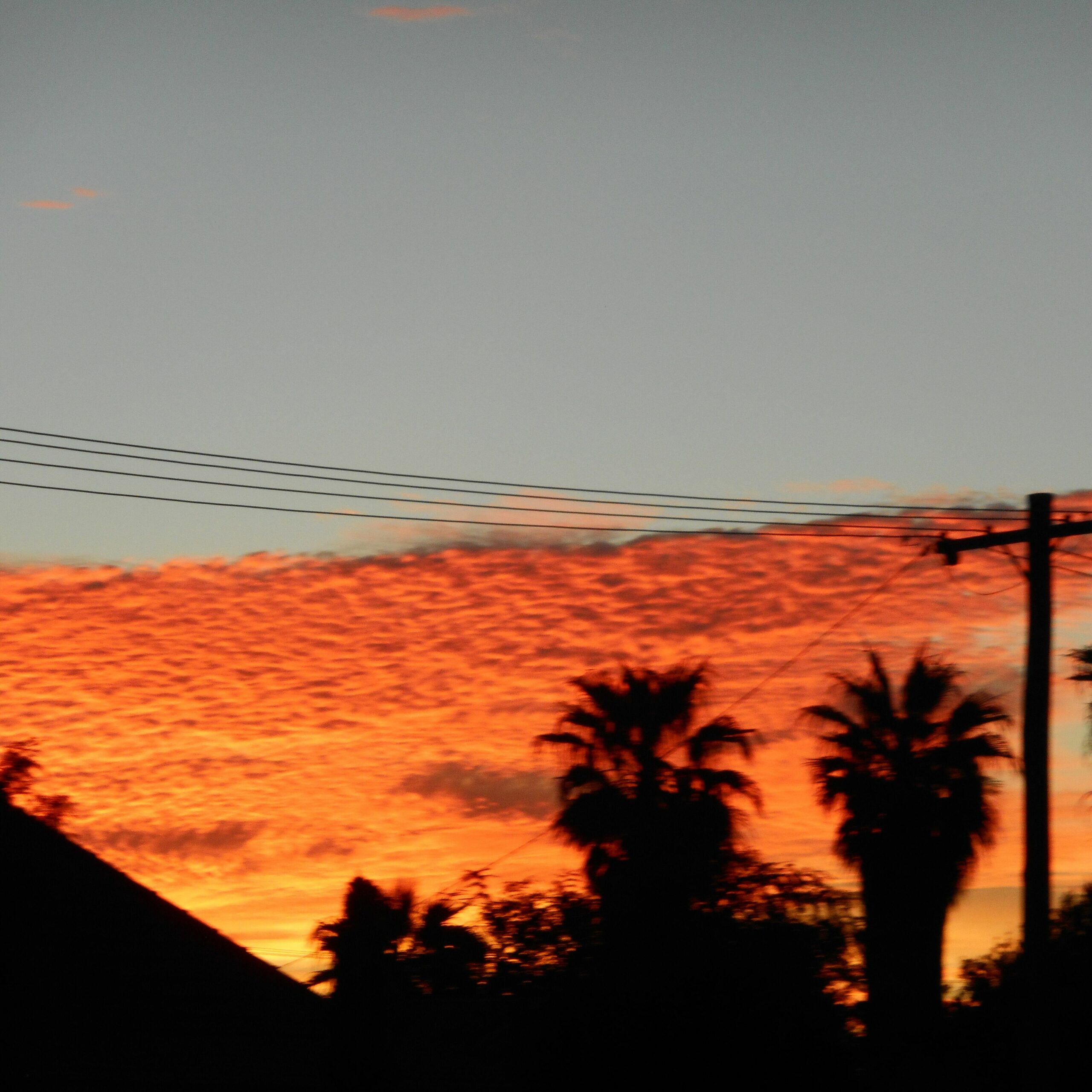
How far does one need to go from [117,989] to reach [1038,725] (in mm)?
11292

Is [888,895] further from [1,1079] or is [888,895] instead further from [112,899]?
[1,1079]

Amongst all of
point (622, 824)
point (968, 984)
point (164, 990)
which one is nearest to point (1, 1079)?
point (164, 990)

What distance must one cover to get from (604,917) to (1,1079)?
10029mm

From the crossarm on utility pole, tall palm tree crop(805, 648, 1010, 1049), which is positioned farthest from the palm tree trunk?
the crossarm on utility pole

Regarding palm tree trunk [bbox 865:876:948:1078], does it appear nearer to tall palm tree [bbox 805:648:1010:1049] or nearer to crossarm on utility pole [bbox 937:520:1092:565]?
tall palm tree [bbox 805:648:1010:1049]

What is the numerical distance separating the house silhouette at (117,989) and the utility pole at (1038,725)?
9.87 meters

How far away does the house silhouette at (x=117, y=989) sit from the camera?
17.1 meters

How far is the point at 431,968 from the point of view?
106ft

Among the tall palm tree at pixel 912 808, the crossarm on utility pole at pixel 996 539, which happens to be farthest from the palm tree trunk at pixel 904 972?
the crossarm on utility pole at pixel 996 539

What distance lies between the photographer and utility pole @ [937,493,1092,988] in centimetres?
1694

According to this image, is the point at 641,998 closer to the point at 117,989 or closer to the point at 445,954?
the point at 117,989

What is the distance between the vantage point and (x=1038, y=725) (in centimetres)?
1747

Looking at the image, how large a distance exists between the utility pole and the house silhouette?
9.87 metres

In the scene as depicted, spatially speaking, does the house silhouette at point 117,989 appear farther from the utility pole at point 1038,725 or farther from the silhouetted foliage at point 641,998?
the utility pole at point 1038,725
